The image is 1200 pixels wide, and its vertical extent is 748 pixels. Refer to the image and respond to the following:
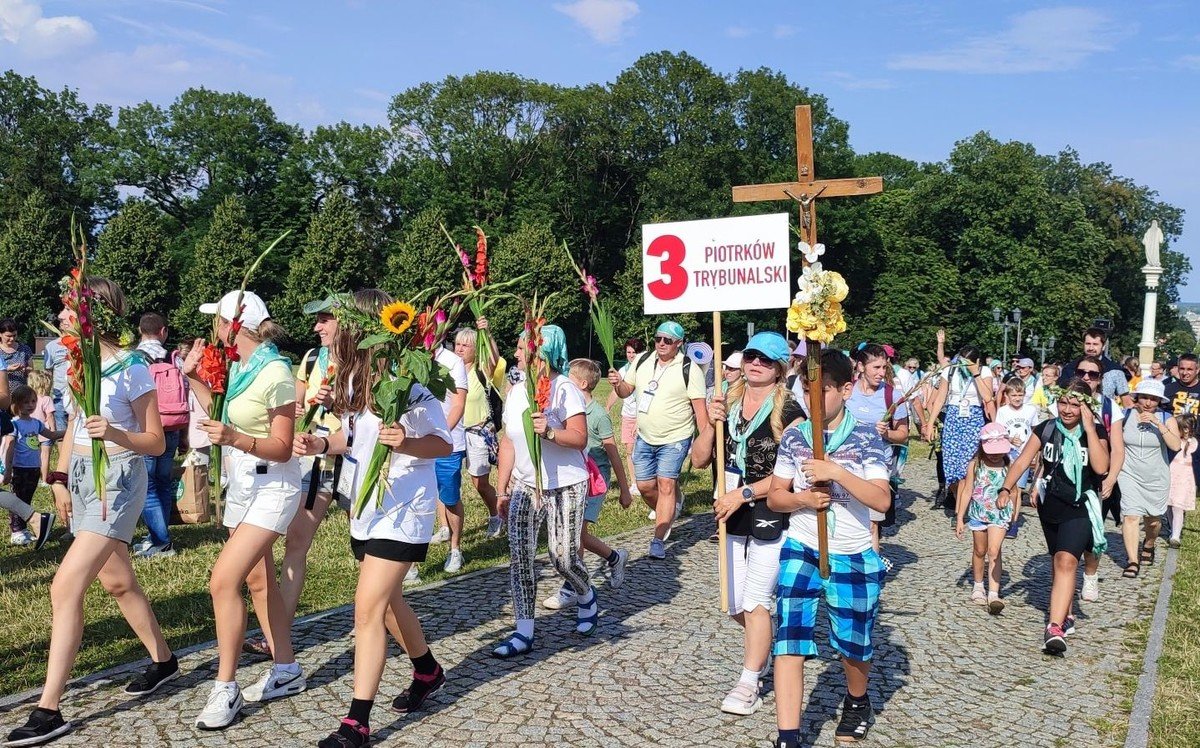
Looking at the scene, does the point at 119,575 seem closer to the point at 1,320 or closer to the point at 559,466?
the point at 559,466

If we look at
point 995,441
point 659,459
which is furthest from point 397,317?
point 995,441

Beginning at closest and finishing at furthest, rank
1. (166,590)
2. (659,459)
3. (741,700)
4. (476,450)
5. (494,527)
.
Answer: (741,700)
(166,590)
(476,450)
(659,459)
(494,527)

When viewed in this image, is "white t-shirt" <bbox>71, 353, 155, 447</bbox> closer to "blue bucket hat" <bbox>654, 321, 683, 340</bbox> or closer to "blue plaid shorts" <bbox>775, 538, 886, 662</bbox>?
"blue plaid shorts" <bbox>775, 538, 886, 662</bbox>

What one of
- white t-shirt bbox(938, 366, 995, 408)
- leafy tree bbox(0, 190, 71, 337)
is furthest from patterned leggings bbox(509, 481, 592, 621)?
leafy tree bbox(0, 190, 71, 337)

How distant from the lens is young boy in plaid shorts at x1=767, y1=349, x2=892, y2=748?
4324 millimetres

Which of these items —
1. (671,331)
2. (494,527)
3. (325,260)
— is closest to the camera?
(671,331)

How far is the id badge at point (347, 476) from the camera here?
490 cm

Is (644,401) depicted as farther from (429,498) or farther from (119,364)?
(119,364)

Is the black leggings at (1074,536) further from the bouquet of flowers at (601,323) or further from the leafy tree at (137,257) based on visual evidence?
the leafy tree at (137,257)

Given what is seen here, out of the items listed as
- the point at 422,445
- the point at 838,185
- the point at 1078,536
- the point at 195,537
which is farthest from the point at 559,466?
the point at 195,537

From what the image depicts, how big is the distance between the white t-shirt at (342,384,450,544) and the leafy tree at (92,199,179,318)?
47.4 m

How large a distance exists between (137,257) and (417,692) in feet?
159

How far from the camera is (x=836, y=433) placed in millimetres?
4562

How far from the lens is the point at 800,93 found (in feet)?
161
